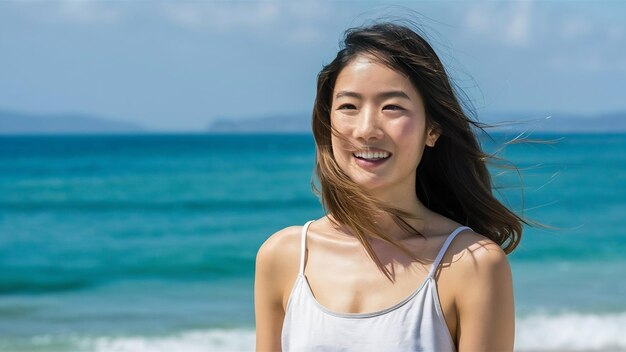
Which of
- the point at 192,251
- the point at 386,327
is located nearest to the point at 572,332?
the point at 386,327

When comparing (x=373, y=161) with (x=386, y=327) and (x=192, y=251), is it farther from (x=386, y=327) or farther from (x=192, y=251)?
(x=192, y=251)

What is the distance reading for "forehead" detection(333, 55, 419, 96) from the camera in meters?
2.44

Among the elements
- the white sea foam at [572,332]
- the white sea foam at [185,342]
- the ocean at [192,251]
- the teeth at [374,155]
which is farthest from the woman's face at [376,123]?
the white sea foam at [572,332]

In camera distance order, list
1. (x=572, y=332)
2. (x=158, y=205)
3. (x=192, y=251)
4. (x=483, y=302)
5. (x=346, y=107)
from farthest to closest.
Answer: (x=158, y=205), (x=192, y=251), (x=572, y=332), (x=346, y=107), (x=483, y=302)

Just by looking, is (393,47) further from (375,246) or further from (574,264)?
(574,264)

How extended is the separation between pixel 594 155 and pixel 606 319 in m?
27.8

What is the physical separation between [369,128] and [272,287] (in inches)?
19.9

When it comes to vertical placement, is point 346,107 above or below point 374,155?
above

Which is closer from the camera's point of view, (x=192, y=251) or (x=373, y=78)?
(x=373, y=78)

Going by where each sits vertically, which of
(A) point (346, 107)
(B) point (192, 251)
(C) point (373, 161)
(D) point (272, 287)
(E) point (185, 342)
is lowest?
(D) point (272, 287)

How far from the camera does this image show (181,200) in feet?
77.0

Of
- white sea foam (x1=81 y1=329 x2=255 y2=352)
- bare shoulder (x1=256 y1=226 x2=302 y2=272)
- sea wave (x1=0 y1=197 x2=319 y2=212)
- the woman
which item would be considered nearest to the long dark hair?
the woman

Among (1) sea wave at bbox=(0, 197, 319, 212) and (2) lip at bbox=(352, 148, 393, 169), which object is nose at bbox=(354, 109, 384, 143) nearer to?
(2) lip at bbox=(352, 148, 393, 169)

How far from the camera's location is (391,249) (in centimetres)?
254
